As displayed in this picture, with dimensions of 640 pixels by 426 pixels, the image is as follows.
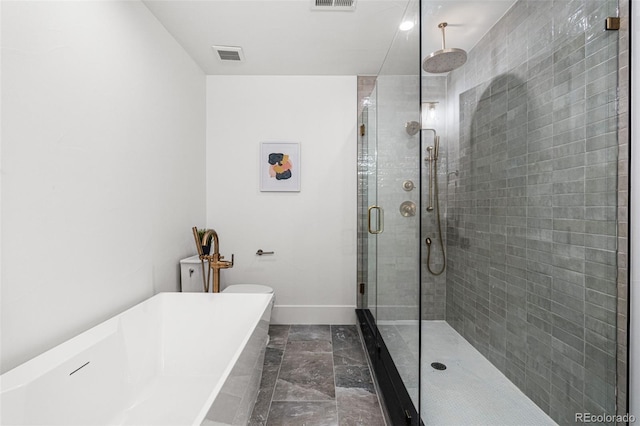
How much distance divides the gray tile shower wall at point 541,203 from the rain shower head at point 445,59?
0.04 m

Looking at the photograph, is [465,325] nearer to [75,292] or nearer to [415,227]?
[415,227]

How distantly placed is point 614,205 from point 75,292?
2.34m

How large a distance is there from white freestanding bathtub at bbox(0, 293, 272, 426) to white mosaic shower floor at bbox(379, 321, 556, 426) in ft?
2.75

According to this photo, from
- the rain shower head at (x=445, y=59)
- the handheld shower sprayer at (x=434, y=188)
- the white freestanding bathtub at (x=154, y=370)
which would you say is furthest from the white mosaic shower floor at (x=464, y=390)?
the rain shower head at (x=445, y=59)

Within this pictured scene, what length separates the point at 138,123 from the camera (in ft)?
6.04

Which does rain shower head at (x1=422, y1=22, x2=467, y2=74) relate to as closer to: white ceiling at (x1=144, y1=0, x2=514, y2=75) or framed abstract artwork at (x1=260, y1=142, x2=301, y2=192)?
white ceiling at (x1=144, y1=0, x2=514, y2=75)

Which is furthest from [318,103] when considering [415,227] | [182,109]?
[415,227]

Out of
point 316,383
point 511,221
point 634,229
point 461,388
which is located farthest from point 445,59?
→ point 316,383

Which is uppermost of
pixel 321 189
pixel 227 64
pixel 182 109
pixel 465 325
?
pixel 227 64

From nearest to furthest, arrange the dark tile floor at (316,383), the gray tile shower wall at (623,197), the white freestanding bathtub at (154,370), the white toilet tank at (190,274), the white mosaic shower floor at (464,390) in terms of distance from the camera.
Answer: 1. the white freestanding bathtub at (154,370)
2. the gray tile shower wall at (623,197)
3. the white mosaic shower floor at (464,390)
4. the dark tile floor at (316,383)
5. the white toilet tank at (190,274)

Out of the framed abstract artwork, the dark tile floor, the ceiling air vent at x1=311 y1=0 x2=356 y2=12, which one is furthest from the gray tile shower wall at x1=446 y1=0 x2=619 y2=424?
the framed abstract artwork

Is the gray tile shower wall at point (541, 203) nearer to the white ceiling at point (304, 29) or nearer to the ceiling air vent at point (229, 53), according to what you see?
the white ceiling at point (304, 29)

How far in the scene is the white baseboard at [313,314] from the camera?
299cm

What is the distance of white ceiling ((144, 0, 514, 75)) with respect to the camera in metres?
1.40
